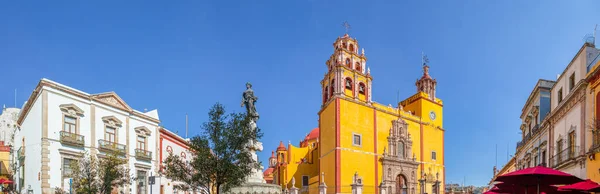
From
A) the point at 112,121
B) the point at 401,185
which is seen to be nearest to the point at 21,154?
the point at 112,121

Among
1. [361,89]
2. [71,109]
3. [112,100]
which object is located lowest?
[71,109]

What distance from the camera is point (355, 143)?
4109cm

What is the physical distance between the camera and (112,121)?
27562 millimetres

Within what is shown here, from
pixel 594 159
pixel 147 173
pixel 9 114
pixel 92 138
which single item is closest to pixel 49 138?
pixel 92 138

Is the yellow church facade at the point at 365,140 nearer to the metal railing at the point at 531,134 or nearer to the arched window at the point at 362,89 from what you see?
the arched window at the point at 362,89

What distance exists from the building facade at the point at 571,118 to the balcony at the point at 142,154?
78.3 ft

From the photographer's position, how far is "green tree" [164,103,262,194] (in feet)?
50.4

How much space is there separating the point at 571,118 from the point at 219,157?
1490 centimetres

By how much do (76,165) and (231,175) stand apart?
9844 mm

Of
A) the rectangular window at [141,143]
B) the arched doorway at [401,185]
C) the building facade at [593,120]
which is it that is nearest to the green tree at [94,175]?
the rectangular window at [141,143]

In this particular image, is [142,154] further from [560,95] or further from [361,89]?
[560,95]

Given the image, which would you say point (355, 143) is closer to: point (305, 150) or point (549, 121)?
point (305, 150)

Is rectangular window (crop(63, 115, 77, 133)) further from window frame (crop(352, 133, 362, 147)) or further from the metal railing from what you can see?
the metal railing

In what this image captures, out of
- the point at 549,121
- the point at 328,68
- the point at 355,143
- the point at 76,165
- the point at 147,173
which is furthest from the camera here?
the point at 328,68
